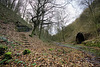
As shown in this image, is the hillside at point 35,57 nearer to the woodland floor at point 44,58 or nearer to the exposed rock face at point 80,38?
the woodland floor at point 44,58

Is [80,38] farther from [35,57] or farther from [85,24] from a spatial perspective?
[35,57]

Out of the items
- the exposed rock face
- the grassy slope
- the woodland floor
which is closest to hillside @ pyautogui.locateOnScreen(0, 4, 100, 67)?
the woodland floor

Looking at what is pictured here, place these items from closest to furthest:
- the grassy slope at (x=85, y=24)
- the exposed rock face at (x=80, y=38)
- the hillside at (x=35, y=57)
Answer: the hillside at (x=35, y=57), the grassy slope at (x=85, y=24), the exposed rock face at (x=80, y=38)

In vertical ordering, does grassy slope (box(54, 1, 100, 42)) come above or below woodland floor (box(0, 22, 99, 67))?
above

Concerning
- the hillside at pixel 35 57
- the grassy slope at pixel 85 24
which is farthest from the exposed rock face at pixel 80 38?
the hillside at pixel 35 57

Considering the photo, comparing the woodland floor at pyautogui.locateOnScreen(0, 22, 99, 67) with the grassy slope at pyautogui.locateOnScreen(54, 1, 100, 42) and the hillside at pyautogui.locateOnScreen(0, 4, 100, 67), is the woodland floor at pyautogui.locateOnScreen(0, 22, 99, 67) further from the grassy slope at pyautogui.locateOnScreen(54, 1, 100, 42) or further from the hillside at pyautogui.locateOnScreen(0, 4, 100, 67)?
the grassy slope at pyautogui.locateOnScreen(54, 1, 100, 42)

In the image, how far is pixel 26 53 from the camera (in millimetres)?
4461

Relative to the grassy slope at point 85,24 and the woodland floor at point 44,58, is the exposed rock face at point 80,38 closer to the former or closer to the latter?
the grassy slope at point 85,24

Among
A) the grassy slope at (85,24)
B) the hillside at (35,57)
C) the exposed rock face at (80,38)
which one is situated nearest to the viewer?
the hillside at (35,57)

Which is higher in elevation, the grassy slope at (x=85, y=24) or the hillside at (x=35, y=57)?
the grassy slope at (x=85, y=24)

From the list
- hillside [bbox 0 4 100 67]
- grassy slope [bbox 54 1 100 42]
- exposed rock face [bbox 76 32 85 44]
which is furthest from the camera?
exposed rock face [bbox 76 32 85 44]

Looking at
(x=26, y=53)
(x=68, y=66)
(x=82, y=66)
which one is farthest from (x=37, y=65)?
(x=82, y=66)

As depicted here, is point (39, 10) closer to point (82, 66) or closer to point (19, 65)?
point (19, 65)

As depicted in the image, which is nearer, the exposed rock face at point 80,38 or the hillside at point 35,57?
the hillside at point 35,57
